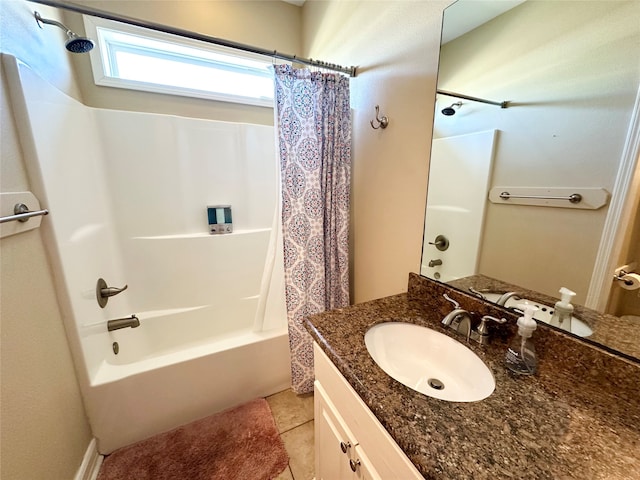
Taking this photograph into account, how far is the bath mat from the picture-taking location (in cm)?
116

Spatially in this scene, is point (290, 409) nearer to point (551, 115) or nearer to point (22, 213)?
point (22, 213)

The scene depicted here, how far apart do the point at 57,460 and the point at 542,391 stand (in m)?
1.64

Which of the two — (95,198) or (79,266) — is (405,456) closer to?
(79,266)

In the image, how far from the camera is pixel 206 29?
1690 mm

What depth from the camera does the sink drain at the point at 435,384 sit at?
0.76 meters

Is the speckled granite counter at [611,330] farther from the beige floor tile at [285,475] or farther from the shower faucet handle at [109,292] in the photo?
the shower faucet handle at [109,292]

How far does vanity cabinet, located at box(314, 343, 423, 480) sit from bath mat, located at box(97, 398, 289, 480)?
385 millimetres

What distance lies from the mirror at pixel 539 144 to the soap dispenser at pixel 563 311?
16 millimetres

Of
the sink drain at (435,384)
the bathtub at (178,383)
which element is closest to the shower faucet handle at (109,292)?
the bathtub at (178,383)

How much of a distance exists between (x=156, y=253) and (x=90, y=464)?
3.85 ft

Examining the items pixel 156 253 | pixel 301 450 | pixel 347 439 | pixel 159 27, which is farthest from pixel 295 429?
pixel 159 27

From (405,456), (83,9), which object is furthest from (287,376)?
(83,9)

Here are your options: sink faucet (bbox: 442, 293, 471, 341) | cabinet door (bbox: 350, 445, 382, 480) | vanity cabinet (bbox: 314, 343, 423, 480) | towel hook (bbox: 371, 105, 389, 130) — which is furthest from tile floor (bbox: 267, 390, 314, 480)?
towel hook (bbox: 371, 105, 389, 130)

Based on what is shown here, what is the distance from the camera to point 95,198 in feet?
5.07
